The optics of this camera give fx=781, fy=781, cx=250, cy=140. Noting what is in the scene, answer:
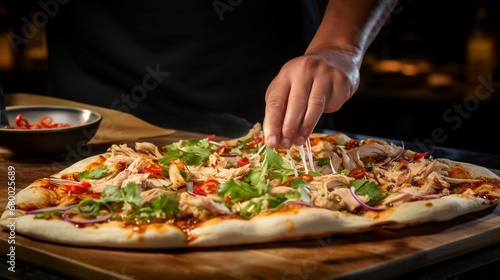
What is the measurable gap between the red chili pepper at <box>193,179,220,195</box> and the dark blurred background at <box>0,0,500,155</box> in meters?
3.63

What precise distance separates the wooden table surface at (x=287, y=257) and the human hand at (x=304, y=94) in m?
0.53

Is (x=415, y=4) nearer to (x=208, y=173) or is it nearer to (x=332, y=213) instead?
(x=208, y=173)

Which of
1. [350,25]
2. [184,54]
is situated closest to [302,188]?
[350,25]

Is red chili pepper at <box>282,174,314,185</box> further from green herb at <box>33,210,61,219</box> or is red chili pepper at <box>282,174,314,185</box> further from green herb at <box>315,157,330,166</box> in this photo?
green herb at <box>33,210,61,219</box>

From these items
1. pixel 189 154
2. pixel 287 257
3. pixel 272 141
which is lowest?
pixel 287 257

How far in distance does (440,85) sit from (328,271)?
4.93 meters

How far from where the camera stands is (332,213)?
105 inches

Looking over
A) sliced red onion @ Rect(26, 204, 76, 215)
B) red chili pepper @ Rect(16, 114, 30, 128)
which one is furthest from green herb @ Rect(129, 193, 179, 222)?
red chili pepper @ Rect(16, 114, 30, 128)

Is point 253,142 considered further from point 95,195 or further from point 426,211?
point 426,211

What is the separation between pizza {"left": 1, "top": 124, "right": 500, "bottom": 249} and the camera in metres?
2.60

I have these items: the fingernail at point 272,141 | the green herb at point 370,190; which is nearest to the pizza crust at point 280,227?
the green herb at point 370,190

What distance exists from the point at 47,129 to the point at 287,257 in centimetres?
172

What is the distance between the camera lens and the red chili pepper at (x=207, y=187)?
119 inches

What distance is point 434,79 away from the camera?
23.1 feet
